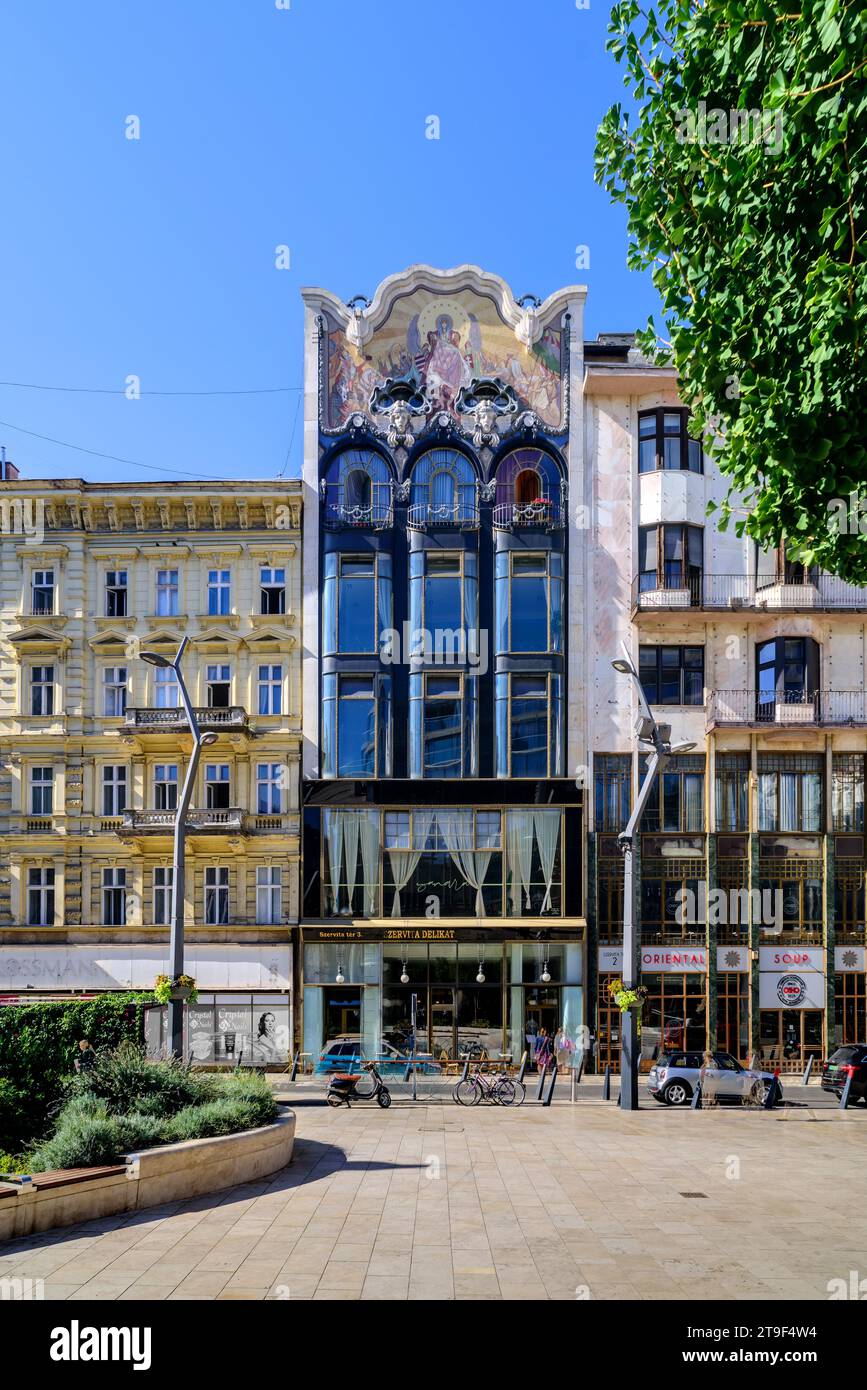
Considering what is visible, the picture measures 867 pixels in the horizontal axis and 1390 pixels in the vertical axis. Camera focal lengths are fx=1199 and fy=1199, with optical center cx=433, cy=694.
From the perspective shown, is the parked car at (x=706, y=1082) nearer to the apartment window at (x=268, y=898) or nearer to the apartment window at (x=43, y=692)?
the apartment window at (x=268, y=898)

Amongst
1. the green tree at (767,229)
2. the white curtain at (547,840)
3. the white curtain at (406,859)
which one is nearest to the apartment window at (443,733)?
the white curtain at (406,859)

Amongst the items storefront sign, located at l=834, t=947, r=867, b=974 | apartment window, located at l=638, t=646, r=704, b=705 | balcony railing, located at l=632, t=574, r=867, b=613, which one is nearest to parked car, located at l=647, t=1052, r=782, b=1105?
storefront sign, located at l=834, t=947, r=867, b=974

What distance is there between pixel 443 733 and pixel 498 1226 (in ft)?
74.8

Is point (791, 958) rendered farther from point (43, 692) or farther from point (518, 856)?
point (43, 692)

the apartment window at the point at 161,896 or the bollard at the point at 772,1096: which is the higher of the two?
the apartment window at the point at 161,896

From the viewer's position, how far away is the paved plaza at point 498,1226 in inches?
472

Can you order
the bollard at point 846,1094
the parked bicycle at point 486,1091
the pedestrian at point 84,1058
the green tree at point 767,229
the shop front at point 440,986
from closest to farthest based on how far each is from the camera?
1. the green tree at point 767,229
2. the pedestrian at point 84,1058
3. the parked bicycle at point 486,1091
4. the bollard at point 846,1094
5. the shop front at point 440,986

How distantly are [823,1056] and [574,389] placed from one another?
858 inches

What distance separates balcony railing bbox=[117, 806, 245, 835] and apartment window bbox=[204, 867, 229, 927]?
5.92 feet

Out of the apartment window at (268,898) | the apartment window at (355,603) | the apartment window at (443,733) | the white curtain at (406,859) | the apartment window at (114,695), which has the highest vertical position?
the apartment window at (355,603)

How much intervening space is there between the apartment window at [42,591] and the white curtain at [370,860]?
40.4 ft

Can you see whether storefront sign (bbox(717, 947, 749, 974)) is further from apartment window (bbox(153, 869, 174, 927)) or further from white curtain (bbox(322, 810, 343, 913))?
apartment window (bbox(153, 869, 174, 927))

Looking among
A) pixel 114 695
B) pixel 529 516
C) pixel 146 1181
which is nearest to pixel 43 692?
pixel 114 695

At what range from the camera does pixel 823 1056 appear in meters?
35.7
